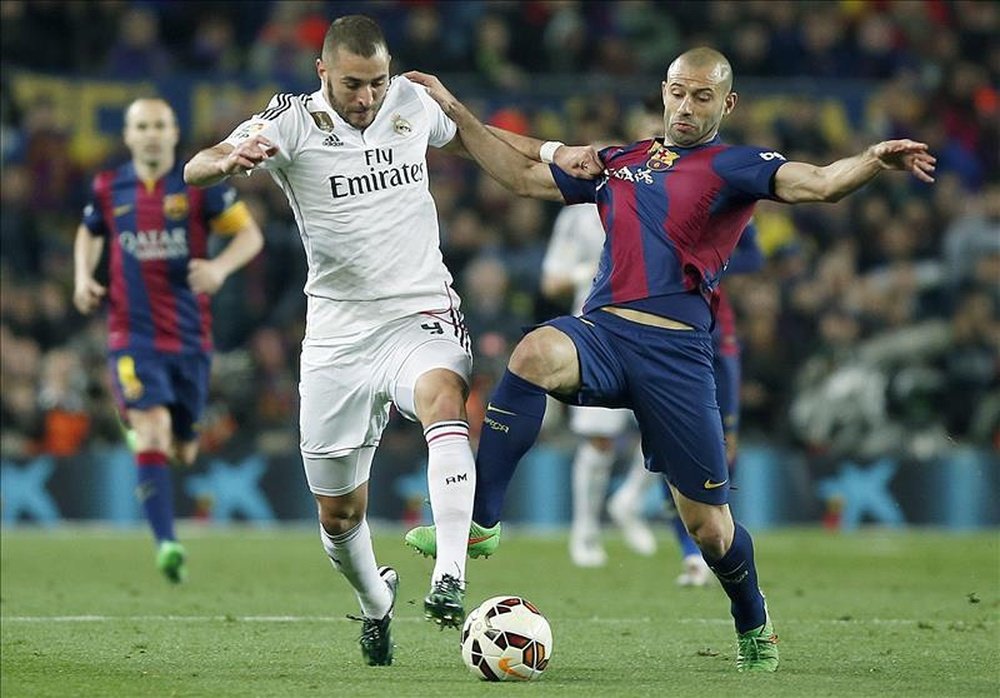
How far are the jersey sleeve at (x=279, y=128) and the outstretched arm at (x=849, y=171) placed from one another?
6.24 feet

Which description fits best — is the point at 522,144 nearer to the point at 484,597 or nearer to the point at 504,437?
the point at 504,437

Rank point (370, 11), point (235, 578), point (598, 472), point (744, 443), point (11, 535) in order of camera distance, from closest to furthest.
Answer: point (235, 578) → point (598, 472) → point (11, 535) → point (744, 443) → point (370, 11)

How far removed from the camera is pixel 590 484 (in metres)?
14.3

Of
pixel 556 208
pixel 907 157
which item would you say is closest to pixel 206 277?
pixel 907 157

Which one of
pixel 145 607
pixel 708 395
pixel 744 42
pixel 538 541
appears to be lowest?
Answer: pixel 538 541

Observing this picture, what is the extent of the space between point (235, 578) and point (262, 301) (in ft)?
21.3

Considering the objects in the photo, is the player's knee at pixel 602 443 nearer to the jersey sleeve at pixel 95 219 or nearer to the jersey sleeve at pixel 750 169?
the jersey sleeve at pixel 95 219

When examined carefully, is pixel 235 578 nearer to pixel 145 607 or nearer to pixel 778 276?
pixel 145 607

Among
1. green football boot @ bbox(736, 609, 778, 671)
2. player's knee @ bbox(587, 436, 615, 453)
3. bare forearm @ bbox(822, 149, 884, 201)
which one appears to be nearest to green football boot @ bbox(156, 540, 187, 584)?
player's knee @ bbox(587, 436, 615, 453)

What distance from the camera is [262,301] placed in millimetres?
18406

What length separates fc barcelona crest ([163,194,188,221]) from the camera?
468 inches

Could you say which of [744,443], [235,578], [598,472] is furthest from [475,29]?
[235,578]

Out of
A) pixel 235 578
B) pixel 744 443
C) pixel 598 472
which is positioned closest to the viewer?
pixel 235 578

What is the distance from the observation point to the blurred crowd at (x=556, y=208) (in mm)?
17641
